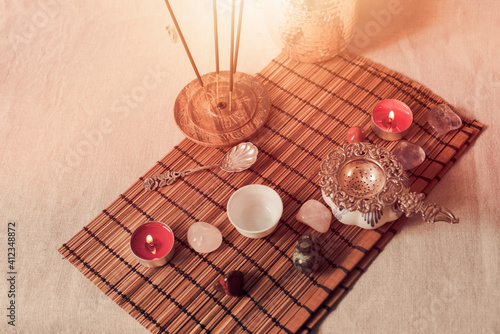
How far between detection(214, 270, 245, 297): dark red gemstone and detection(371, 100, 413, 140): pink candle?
0.47 meters

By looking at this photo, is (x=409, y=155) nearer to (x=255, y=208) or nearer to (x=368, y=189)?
(x=368, y=189)

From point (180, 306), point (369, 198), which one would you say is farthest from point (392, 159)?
point (180, 306)

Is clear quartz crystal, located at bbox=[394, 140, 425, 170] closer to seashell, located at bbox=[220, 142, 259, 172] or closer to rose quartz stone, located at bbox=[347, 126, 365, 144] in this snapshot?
rose quartz stone, located at bbox=[347, 126, 365, 144]

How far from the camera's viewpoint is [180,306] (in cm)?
102

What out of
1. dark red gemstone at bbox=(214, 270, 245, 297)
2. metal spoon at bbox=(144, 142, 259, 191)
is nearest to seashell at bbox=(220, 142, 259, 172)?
metal spoon at bbox=(144, 142, 259, 191)

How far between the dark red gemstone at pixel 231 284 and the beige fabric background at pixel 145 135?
19 cm

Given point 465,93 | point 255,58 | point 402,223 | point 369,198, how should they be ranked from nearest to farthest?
point 369,198
point 402,223
point 465,93
point 255,58

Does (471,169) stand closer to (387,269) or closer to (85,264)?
(387,269)

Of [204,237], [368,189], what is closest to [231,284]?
[204,237]

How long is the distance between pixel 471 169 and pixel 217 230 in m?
0.60

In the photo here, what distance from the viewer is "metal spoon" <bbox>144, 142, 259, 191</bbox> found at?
3.81 feet

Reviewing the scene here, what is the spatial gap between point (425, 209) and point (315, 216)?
228 millimetres

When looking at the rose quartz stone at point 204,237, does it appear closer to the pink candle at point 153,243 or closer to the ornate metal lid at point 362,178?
the pink candle at point 153,243

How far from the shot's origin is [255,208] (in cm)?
110
